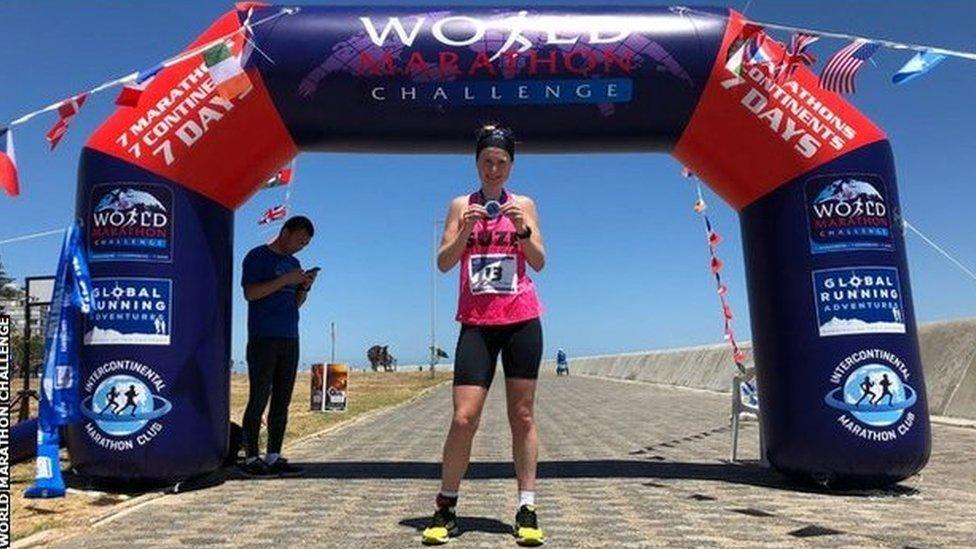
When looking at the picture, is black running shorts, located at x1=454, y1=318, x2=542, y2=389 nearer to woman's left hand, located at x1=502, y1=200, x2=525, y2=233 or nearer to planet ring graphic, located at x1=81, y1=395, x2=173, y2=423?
woman's left hand, located at x1=502, y1=200, x2=525, y2=233

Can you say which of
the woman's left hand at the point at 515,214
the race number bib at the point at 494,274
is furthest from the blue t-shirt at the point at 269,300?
the woman's left hand at the point at 515,214

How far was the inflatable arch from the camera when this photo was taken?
5.06 meters

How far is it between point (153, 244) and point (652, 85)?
11.9 feet

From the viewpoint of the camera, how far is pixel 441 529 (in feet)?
11.9

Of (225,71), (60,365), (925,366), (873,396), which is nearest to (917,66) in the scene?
(873,396)

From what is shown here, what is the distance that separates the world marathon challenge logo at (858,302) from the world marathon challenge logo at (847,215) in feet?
0.59

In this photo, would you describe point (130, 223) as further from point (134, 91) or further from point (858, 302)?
point (858, 302)

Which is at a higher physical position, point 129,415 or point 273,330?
point 273,330

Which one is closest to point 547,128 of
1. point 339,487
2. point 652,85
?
point 652,85

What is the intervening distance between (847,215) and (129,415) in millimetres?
5013

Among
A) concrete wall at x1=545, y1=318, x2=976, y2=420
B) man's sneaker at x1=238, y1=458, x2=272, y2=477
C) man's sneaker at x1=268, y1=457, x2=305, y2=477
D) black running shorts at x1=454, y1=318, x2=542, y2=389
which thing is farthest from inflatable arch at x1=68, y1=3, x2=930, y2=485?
concrete wall at x1=545, y1=318, x2=976, y2=420

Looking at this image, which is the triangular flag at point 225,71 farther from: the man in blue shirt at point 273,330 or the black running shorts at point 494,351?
the black running shorts at point 494,351

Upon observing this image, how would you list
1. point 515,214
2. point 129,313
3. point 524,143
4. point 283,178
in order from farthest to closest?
1. point 283,178
2. point 524,143
3. point 129,313
4. point 515,214

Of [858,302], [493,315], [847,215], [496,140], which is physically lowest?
[493,315]
